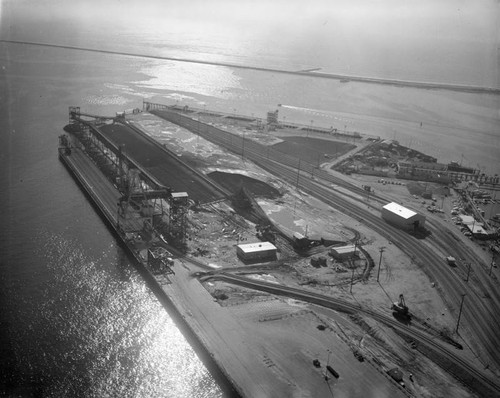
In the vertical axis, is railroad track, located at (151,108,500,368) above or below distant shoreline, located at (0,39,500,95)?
below

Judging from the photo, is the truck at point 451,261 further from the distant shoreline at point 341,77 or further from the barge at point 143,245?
the distant shoreline at point 341,77

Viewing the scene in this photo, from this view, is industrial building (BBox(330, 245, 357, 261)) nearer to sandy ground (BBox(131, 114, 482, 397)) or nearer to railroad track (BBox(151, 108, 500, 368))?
sandy ground (BBox(131, 114, 482, 397))

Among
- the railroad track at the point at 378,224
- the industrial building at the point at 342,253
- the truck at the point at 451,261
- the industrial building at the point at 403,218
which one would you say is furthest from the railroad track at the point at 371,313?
the industrial building at the point at 403,218

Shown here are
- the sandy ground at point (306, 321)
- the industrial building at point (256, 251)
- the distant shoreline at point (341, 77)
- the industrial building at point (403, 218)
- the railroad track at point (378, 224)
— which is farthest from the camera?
the distant shoreline at point (341, 77)

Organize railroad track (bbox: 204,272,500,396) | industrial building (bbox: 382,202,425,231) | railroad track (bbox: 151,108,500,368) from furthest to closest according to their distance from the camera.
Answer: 1. industrial building (bbox: 382,202,425,231)
2. railroad track (bbox: 151,108,500,368)
3. railroad track (bbox: 204,272,500,396)

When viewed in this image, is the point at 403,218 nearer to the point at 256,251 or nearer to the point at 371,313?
the point at 256,251

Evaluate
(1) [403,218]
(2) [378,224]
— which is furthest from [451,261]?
(2) [378,224]

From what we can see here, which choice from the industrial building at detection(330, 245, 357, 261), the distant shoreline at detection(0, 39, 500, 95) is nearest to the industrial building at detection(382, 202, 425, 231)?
the industrial building at detection(330, 245, 357, 261)
